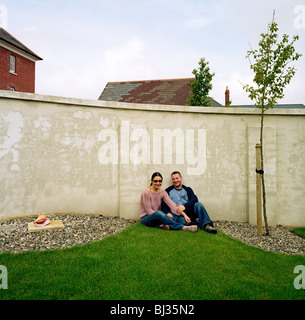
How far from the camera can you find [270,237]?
4.86 meters

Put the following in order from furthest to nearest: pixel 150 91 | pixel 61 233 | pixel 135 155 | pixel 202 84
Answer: pixel 150 91, pixel 202 84, pixel 135 155, pixel 61 233

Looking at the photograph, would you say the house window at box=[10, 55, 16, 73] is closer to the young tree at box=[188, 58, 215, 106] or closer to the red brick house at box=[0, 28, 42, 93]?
the red brick house at box=[0, 28, 42, 93]

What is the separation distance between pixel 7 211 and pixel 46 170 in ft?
3.77

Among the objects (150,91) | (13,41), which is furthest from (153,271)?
(13,41)

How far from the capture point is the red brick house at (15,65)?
69.8 ft

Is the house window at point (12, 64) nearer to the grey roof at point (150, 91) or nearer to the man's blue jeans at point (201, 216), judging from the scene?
the grey roof at point (150, 91)

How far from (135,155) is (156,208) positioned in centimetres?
139

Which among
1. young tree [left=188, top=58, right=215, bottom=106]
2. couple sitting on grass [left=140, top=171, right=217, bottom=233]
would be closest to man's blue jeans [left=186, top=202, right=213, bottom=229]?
couple sitting on grass [left=140, top=171, right=217, bottom=233]

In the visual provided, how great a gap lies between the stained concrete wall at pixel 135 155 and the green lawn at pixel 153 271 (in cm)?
177

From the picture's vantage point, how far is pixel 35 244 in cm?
384

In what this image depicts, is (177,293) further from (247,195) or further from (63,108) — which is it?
(63,108)

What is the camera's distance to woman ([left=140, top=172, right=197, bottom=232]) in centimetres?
488

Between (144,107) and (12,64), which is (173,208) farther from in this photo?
(12,64)
